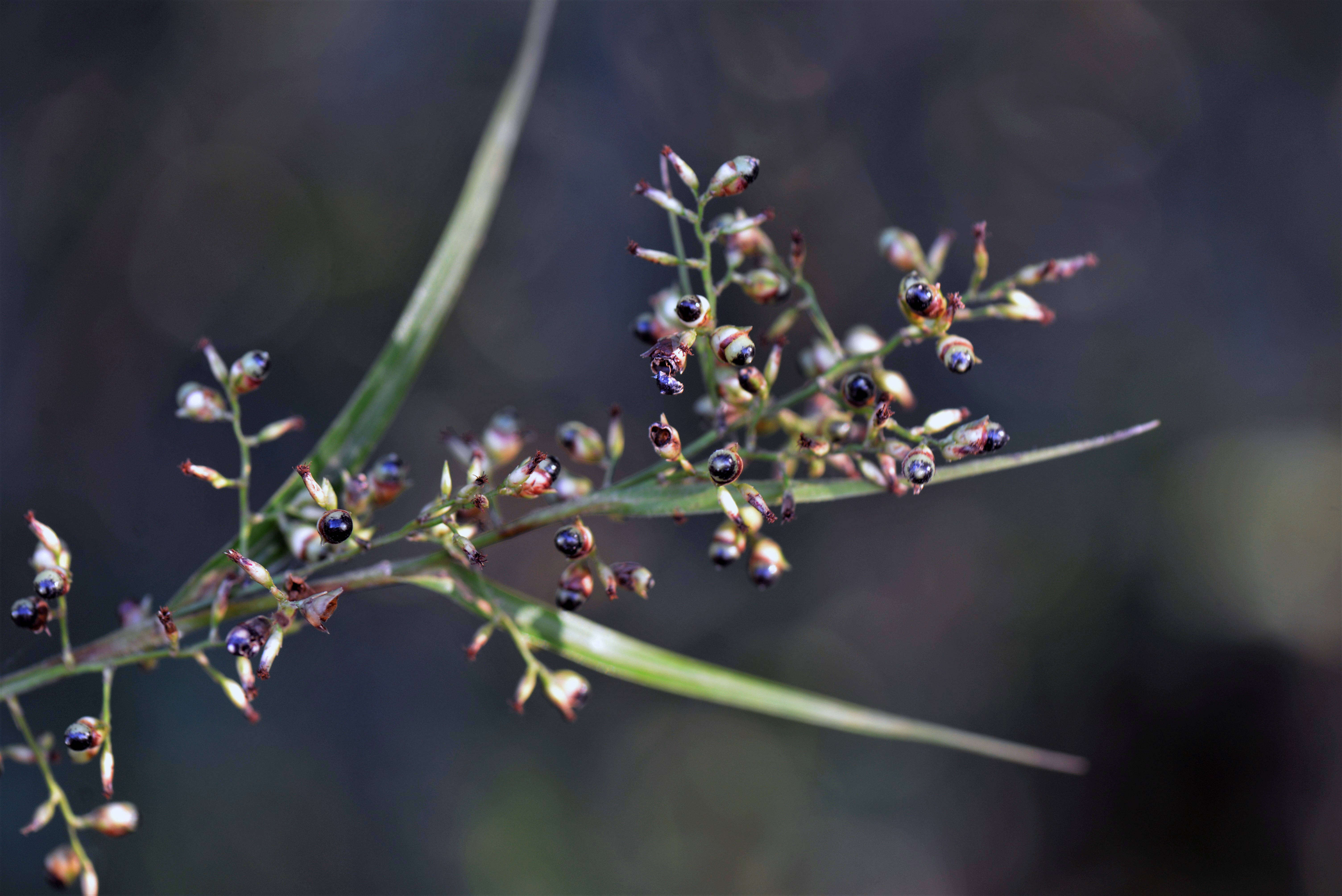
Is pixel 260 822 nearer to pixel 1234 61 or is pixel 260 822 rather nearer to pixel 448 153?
pixel 448 153

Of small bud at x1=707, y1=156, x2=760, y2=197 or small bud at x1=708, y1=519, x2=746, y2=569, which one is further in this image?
small bud at x1=708, y1=519, x2=746, y2=569

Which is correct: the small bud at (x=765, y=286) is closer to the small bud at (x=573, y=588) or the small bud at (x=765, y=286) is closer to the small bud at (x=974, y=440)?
the small bud at (x=974, y=440)

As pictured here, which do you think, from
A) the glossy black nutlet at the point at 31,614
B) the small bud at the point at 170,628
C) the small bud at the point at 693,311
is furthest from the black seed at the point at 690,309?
the glossy black nutlet at the point at 31,614

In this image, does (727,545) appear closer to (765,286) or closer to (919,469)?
(919,469)

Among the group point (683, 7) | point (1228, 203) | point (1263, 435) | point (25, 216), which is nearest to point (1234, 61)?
point (1228, 203)

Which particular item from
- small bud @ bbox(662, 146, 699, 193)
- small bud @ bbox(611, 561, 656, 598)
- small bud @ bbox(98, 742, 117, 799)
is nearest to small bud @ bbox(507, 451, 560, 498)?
small bud @ bbox(611, 561, 656, 598)

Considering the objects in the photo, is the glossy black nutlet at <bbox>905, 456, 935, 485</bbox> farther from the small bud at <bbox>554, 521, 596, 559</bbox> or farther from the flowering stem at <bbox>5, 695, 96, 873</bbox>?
the flowering stem at <bbox>5, 695, 96, 873</bbox>
